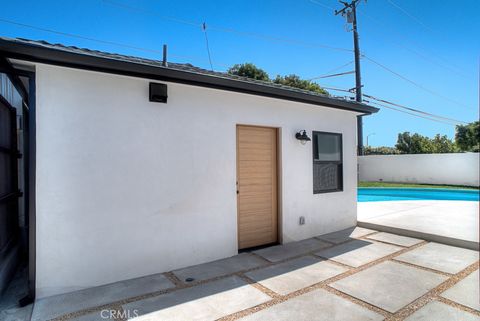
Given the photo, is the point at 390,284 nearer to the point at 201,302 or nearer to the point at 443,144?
the point at 201,302

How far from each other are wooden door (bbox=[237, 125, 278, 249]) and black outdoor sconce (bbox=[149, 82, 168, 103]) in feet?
4.88

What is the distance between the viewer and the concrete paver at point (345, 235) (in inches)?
225

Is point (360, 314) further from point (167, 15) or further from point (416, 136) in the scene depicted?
point (416, 136)

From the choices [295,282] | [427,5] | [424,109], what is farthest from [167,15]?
[424,109]

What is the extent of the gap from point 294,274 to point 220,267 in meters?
1.12

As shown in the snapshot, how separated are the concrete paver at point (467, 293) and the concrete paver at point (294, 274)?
1258 mm

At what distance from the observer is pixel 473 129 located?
23.6 metres

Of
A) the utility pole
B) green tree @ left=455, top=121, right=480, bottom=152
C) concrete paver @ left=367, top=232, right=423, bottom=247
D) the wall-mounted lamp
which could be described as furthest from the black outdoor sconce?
green tree @ left=455, top=121, right=480, bottom=152

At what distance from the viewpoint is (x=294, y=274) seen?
156 inches

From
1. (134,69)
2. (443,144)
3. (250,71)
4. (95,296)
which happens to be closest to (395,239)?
(95,296)

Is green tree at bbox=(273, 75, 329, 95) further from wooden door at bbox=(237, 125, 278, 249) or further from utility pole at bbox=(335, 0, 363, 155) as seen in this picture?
wooden door at bbox=(237, 125, 278, 249)

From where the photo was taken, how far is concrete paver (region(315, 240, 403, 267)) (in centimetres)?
449

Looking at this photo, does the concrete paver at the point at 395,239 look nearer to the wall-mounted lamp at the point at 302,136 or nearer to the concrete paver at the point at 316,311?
the wall-mounted lamp at the point at 302,136

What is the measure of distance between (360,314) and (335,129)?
4.29 metres
